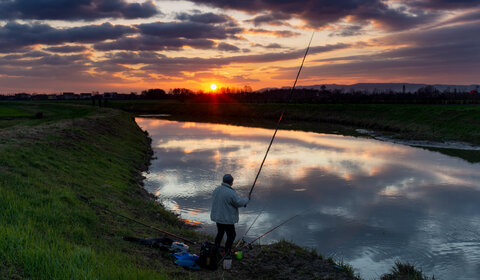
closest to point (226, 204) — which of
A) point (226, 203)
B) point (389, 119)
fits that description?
point (226, 203)

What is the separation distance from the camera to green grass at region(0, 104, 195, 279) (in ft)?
17.9

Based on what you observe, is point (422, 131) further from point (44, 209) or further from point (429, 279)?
point (44, 209)

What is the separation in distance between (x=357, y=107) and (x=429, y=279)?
60.3 m

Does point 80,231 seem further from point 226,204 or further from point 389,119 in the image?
point 389,119

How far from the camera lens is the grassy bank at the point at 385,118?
3881 centimetres

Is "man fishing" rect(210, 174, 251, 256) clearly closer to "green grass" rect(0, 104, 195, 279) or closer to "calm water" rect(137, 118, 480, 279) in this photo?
"green grass" rect(0, 104, 195, 279)

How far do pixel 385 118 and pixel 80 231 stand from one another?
53.7 meters

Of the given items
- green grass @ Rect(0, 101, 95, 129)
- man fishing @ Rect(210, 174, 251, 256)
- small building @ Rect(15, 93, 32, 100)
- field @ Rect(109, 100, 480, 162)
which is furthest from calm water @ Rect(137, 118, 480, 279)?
small building @ Rect(15, 93, 32, 100)

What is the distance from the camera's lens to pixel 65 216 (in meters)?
8.14

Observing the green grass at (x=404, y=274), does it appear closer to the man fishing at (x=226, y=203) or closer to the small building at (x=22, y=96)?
the man fishing at (x=226, y=203)

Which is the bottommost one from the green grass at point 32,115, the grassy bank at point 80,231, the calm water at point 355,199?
the calm water at point 355,199

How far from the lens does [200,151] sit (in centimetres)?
3033

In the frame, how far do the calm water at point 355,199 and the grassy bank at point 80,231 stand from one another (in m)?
1.97

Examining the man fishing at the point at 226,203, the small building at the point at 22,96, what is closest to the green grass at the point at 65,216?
the man fishing at the point at 226,203
